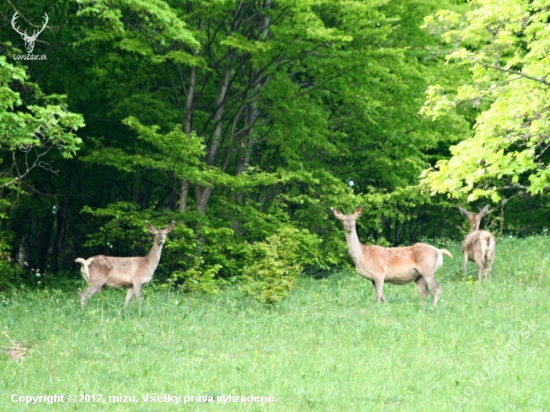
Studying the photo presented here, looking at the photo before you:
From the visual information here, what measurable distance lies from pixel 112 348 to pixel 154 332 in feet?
4.04

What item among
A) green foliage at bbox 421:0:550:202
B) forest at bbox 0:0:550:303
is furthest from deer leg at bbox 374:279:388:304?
green foliage at bbox 421:0:550:202

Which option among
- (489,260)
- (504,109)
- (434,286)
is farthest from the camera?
(489,260)

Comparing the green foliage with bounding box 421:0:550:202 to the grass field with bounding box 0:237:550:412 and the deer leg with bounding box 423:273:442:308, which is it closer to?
the deer leg with bounding box 423:273:442:308

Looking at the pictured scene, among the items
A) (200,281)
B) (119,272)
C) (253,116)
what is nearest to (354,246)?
(200,281)

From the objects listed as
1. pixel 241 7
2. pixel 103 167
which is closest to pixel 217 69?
pixel 241 7

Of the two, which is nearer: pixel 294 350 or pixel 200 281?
pixel 294 350

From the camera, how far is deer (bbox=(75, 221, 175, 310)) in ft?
51.7

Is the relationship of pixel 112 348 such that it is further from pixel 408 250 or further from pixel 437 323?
pixel 408 250

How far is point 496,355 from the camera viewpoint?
11.8m

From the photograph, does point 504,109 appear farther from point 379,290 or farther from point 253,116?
point 253,116

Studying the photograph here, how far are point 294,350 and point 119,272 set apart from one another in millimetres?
4878

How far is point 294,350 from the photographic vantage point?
488 inches

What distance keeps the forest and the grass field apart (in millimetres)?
1630

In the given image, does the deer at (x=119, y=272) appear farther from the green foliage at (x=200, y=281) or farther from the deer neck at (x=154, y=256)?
the green foliage at (x=200, y=281)
